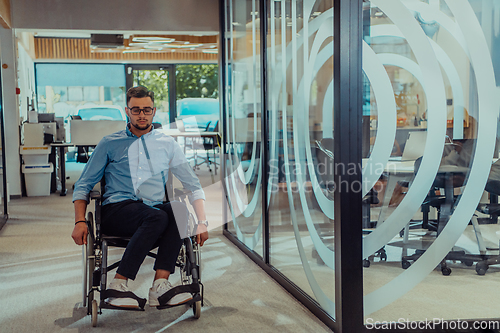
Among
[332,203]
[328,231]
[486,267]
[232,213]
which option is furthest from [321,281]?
[232,213]

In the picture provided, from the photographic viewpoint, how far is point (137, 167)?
2.68m

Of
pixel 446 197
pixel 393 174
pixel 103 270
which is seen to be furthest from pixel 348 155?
pixel 103 270

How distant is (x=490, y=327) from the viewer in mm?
2166

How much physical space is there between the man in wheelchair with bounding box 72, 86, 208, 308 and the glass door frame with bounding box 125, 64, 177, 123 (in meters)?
9.46

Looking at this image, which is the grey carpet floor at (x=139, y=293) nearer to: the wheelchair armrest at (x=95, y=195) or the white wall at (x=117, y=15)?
the wheelchair armrest at (x=95, y=195)

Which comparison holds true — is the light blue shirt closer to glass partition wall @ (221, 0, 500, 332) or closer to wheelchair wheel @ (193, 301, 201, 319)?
wheelchair wheel @ (193, 301, 201, 319)

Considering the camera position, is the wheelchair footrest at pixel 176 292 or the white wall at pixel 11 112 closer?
the wheelchair footrest at pixel 176 292

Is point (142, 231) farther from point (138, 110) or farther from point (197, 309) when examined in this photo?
point (138, 110)

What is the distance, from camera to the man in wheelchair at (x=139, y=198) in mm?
2363

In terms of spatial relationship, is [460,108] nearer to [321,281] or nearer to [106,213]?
[321,281]

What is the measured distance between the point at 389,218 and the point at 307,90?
2.61ft

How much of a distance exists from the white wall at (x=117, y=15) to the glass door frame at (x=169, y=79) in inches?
205

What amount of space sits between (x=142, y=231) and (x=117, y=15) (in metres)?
5.03

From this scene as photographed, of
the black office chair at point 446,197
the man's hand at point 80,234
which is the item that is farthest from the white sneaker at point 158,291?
the black office chair at point 446,197
